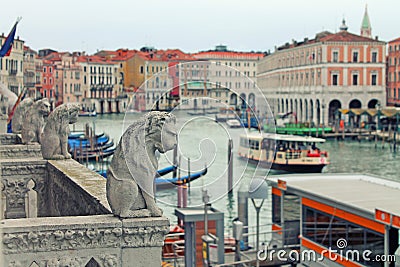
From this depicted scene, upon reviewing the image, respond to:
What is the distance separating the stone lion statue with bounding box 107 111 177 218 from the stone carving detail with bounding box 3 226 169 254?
0.14 feet

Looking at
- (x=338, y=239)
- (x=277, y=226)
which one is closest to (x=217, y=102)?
(x=338, y=239)

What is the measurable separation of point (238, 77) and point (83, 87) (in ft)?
153

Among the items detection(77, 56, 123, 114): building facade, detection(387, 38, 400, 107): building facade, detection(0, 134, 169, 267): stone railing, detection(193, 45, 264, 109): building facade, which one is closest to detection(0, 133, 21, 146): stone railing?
detection(193, 45, 264, 109): building facade

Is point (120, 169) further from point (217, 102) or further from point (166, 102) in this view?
point (217, 102)

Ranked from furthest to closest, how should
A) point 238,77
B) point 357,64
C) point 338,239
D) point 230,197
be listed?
point 357,64 → point 230,197 → point 338,239 → point 238,77

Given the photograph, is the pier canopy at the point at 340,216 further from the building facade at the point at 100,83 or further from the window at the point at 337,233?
the building facade at the point at 100,83

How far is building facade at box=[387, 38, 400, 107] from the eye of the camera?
33487mm

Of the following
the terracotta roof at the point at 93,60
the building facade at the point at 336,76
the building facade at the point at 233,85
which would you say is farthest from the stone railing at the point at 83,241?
the terracotta roof at the point at 93,60

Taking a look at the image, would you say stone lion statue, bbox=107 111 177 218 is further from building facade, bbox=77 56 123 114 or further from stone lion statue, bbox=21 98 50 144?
building facade, bbox=77 56 123 114

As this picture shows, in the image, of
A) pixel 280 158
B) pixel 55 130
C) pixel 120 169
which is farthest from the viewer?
pixel 280 158

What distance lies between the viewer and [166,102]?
8.03 ft

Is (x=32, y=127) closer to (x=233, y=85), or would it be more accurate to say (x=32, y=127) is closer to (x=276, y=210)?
(x=233, y=85)

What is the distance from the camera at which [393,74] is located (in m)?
34.1

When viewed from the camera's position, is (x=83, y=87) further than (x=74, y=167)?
Yes
